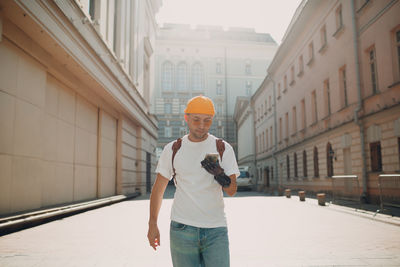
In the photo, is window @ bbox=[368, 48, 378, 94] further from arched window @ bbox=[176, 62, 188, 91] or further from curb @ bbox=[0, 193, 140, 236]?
arched window @ bbox=[176, 62, 188, 91]

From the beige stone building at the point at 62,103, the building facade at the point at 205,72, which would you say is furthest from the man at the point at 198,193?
the building facade at the point at 205,72

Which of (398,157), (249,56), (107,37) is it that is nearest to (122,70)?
(107,37)

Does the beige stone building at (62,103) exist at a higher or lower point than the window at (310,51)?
lower

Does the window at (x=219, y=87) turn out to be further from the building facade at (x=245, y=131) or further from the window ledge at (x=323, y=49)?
the window ledge at (x=323, y=49)

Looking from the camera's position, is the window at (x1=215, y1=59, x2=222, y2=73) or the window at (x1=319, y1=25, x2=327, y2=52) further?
the window at (x1=215, y1=59, x2=222, y2=73)

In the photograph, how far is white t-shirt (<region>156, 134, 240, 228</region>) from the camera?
250 centimetres

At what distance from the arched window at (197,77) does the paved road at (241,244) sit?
5193 cm

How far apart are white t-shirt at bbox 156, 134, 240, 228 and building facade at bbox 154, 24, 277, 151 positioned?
5436cm

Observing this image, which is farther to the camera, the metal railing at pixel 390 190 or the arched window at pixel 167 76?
the arched window at pixel 167 76

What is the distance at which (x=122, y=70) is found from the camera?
713 inches

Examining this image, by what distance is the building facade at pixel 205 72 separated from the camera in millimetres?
59156

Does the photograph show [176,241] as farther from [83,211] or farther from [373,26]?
[373,26]

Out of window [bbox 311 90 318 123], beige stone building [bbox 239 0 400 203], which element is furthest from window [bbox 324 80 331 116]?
window [bbox 311 90 318 123]

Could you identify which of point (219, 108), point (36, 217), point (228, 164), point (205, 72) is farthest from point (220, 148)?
point (205, 72)
